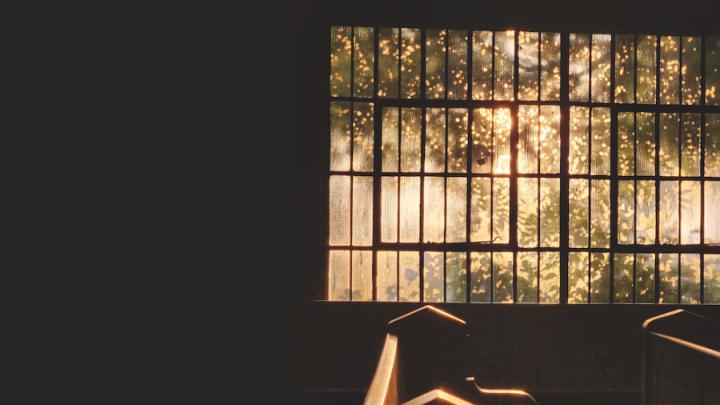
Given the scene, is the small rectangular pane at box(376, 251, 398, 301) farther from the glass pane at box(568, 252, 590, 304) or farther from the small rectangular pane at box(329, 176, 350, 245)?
the glass pane at box(568, 252, 590, 304)

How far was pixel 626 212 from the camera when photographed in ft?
12.2

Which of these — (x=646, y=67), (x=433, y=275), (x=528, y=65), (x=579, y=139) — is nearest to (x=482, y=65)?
(x=528, y=65)

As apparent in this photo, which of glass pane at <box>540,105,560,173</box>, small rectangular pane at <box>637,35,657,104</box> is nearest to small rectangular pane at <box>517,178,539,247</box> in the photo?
glass pane at <box>540,105,560,173</box>

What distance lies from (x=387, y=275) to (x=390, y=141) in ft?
3.71

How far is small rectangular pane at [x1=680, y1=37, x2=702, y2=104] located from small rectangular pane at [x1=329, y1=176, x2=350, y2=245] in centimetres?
303

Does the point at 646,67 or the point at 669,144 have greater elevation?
the point at 646,67

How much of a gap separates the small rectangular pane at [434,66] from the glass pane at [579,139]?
3.78 ft

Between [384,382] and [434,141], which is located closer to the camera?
[384,382]

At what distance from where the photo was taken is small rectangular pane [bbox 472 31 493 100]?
368 centimetres

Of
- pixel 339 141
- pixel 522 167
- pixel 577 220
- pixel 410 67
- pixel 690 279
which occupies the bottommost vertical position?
pixel 690 279

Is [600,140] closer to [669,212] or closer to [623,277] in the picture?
[669,212]

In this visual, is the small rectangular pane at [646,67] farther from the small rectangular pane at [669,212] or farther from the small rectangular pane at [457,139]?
the small rectangular pane at [457,139]

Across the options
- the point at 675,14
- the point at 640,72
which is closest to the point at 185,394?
the point at 640,72

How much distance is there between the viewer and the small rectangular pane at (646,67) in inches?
146
